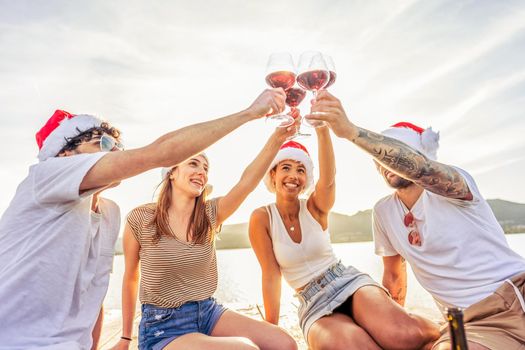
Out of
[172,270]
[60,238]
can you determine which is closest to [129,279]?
[172,270]

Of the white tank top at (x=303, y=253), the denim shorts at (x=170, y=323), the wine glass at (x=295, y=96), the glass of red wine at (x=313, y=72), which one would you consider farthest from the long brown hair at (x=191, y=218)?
the glass of red wine at (x=313, y=72)

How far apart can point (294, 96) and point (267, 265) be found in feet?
6.27

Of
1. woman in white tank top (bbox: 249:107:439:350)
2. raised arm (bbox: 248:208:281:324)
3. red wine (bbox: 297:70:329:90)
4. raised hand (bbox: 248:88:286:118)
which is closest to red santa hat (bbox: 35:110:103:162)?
raised hand (bbox: 248:88:286:118)

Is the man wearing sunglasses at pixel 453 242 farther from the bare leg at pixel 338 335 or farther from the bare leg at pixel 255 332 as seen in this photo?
the bare leg at pixel 255 332

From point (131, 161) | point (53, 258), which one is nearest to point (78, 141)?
point (131, 161)

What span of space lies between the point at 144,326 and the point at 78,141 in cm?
171

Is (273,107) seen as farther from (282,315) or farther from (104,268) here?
(282,315)

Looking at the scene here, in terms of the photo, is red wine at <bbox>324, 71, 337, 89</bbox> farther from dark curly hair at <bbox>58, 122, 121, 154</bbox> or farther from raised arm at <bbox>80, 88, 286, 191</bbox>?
dark curly hair at <bbox>58, 122, 121, 154</bbox>

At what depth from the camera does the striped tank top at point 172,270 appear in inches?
122

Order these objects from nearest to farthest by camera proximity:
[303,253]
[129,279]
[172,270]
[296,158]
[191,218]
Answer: [172,270] < [129,279] < [191,218] < [303,253] < [296,158]

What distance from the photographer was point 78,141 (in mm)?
2609

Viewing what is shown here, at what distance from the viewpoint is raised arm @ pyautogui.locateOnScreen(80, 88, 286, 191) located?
7.15ft

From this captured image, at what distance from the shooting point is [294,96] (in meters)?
3.01

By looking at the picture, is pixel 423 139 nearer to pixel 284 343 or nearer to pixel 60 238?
pixel 284 343
